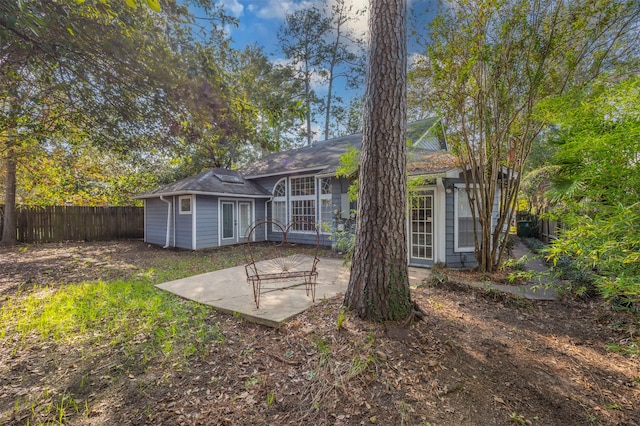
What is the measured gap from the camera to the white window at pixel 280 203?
11102 mm

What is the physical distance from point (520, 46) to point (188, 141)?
697cm

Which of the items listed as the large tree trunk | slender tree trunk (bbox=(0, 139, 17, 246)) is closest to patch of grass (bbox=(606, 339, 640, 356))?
the large tree trunk

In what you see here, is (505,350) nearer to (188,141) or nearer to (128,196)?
(188,141)

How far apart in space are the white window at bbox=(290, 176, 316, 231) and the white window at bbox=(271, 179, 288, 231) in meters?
0.45

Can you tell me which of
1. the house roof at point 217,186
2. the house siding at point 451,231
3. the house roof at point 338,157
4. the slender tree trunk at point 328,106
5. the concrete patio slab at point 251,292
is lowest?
the concrete patio slab at point 251,292

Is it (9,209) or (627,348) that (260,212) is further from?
(627,348)

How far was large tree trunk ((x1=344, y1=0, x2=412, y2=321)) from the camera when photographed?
9.66 ft

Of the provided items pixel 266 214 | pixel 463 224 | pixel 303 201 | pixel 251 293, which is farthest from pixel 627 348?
pixel 266 214

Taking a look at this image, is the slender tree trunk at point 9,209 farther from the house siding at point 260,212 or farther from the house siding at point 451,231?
the house siding at point 451,231

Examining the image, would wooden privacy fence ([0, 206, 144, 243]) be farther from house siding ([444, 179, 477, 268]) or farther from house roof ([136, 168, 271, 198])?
house siding ([444, 179, 477, 268])

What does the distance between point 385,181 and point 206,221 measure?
8.53m

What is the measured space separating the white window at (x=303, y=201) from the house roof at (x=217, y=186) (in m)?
1.40

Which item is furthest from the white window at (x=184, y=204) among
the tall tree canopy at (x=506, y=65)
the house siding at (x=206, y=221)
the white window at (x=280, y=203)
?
the tall tree canopy at (x=506, y=65)

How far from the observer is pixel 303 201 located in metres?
10.4
